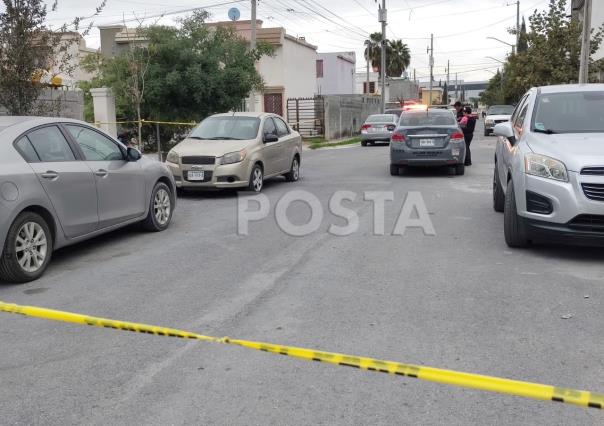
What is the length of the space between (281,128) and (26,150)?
800 centimetres

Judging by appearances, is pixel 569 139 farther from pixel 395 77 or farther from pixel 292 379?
pixel 395 77

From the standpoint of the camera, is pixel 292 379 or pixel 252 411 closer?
pixel 252 411

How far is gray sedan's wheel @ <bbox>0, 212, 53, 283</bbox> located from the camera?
5.93 meters

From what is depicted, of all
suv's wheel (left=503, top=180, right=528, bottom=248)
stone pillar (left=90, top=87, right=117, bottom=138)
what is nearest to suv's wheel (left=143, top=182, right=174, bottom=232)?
suv's wheel (left=503, top=180, right=528, bottom=248)

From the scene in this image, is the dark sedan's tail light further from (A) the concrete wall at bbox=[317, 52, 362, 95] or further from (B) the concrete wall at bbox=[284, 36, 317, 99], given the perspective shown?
(A) the concrete wall at bbox=[317, 52, 362, 95]

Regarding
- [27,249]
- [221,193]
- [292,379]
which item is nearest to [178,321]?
[292,379]

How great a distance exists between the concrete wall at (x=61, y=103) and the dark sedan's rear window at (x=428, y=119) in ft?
24.4

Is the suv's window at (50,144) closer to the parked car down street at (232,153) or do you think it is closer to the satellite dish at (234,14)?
the parked car down street at (232,153)

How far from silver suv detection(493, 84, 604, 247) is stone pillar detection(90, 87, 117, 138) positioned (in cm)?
1137

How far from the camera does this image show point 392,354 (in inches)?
168

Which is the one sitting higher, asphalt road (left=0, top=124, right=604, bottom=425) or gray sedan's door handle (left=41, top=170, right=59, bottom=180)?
gray sedan's door handle (left=41, top=170, right=59, bottom=180)

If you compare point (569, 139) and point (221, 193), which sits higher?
point (569, 139)

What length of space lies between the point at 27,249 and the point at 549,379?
185 inches

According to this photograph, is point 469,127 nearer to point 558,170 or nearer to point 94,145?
point 558,170
